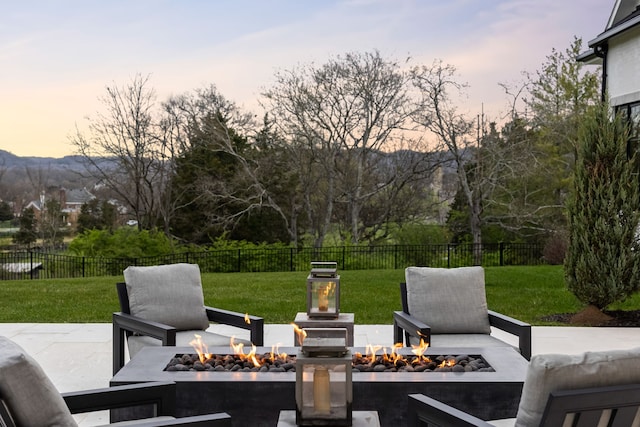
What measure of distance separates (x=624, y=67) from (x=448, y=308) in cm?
769

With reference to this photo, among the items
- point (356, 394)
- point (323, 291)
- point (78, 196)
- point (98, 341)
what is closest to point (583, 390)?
point (356, 394)

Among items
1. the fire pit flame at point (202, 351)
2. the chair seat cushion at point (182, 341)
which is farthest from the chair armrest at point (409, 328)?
the fire pit flame at point (202, 351)

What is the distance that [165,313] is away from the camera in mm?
4910

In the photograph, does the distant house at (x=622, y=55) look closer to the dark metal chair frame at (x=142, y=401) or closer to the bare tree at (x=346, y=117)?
the bare tree at (x=346, y=117)

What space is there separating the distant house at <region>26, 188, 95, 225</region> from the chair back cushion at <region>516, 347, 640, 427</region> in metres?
23.4

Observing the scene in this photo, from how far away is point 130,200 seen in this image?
940 inches

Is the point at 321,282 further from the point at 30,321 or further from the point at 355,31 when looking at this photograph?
the point at 355,31

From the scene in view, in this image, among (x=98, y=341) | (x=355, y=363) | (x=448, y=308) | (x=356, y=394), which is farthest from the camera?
(x=98, y=341)

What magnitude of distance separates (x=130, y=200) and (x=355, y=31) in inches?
387

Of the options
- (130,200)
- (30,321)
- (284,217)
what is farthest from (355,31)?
(30,321)

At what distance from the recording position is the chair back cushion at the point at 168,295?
192 inches

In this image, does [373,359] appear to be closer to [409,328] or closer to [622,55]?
[409,328]

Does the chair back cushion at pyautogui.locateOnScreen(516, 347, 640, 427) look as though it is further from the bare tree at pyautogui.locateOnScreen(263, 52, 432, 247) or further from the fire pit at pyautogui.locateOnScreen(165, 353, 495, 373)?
the bare tree at pyautogui.locateOnScreen(263, 52, 432, 247)

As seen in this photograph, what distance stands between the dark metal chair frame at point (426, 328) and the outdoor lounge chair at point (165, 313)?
3.33 ft
